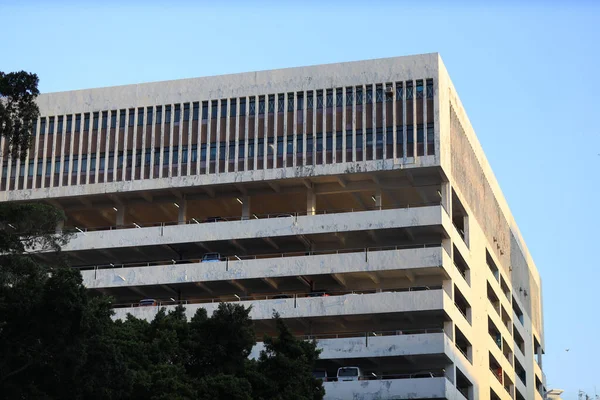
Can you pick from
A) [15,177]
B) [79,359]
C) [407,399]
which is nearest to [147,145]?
[15,177]

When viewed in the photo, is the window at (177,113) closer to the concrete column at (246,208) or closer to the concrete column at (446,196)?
the concrete column at (246,208)

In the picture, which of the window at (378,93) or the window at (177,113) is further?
the window at (177,113)

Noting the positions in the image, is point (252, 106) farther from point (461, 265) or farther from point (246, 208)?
point (461, 265)

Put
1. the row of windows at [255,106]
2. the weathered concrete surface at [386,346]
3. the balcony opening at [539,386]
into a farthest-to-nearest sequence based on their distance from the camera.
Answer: the balcony opening at [539,386] < the row of windows at [255,106] < the weathered concrete surface at [386,346]

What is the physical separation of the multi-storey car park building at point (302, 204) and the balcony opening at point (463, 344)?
8.0 inches

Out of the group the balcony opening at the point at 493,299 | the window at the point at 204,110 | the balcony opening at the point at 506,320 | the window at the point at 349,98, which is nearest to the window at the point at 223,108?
the window at the point at 204,110

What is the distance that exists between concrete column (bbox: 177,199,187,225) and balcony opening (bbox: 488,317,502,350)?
2402 centimetres

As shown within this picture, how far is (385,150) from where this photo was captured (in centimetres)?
7069

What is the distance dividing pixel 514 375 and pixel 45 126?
41.8m

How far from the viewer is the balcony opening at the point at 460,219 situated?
75856mm

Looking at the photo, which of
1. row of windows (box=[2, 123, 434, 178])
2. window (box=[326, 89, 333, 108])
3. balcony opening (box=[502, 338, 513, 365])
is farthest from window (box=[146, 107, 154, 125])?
balcony opening (box=[502, 338, 513, 365])

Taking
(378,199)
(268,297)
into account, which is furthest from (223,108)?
(268,297)

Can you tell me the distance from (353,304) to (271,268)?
5.80m

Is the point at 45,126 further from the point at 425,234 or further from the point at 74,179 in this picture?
the point at 425,234
